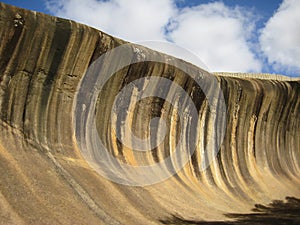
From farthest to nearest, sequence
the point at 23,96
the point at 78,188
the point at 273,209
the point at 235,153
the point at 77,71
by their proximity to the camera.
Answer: the point at 235,153 → the point at 273,209 → the point at 77,71 → the point at 23,96 → the point at 78,188

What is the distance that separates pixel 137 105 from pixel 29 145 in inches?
198

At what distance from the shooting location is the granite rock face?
348 inches

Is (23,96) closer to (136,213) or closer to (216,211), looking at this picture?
(136,213)

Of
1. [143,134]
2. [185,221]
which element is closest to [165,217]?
[185,221]

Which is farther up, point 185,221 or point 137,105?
point 137,105

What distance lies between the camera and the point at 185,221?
10.8 meters

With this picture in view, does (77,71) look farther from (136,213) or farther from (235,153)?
(235,153)

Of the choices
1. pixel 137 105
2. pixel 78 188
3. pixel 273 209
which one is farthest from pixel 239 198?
pixel 78 188

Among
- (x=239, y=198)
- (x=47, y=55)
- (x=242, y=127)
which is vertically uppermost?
(x=242, y=127)

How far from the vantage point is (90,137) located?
1162 centimetres

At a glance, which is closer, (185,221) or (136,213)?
(136,213)

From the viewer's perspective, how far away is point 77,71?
11.5 meters

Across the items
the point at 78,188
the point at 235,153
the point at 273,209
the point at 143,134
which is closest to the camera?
the point at 78,188

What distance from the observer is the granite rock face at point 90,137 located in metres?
8.84
